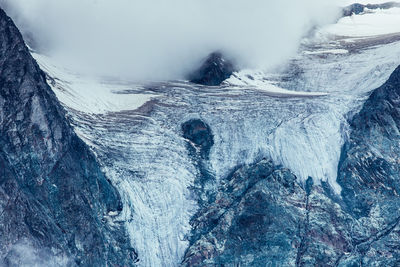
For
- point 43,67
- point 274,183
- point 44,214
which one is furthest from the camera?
point 43,67

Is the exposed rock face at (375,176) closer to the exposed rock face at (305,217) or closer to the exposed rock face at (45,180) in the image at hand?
the exposed rock face at (305,217)

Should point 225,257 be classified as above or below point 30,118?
below

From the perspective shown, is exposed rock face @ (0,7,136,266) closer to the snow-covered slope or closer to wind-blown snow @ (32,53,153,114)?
the snow-covered slope

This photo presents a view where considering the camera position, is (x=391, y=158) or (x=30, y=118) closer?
(x=30, y=118)

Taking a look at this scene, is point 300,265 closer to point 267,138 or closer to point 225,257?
point 225,257

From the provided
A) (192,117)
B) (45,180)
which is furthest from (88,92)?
(45,180)

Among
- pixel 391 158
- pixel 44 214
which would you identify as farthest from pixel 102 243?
pixel 391 158

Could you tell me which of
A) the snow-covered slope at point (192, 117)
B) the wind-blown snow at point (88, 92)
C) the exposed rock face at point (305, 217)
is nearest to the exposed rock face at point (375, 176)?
the exposed rock face at point (305, 217)
